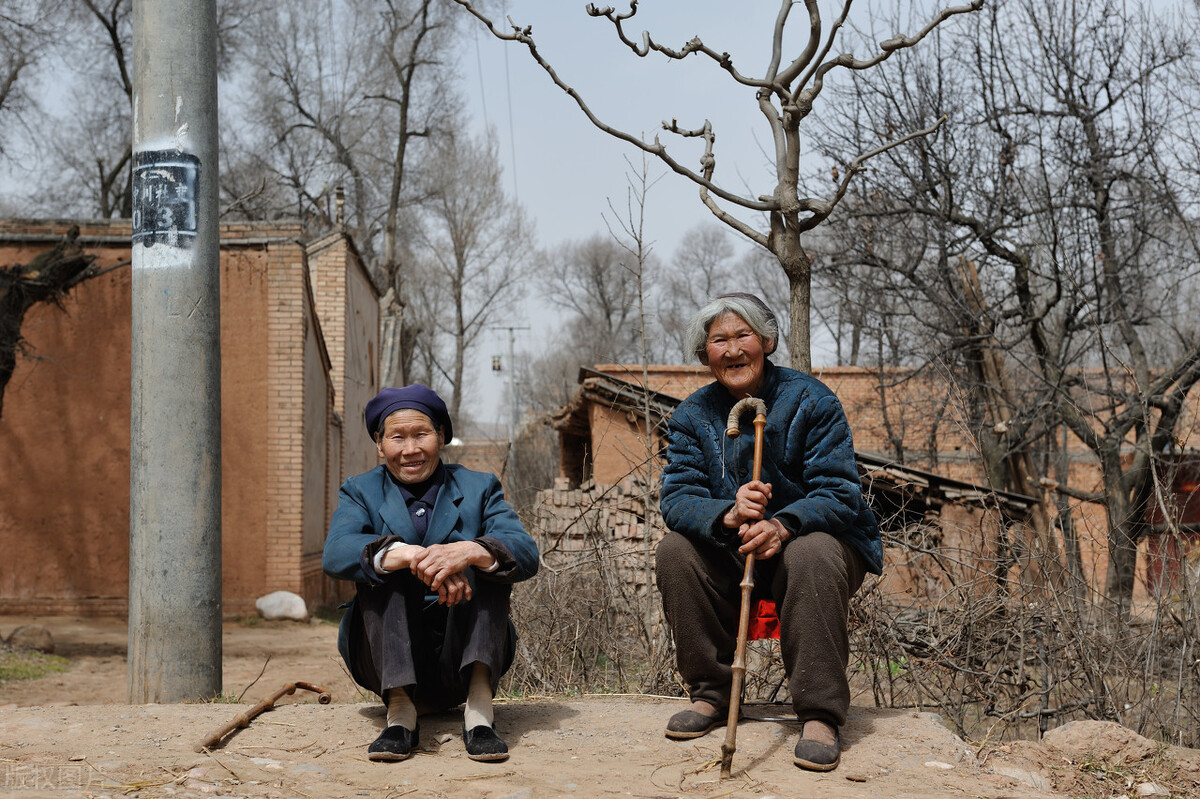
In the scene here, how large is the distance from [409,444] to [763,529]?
120 cm

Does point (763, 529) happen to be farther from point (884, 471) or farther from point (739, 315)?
point (884, 471)

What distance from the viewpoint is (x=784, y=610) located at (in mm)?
3391

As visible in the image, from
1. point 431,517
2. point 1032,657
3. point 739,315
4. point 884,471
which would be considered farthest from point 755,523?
point 884,471

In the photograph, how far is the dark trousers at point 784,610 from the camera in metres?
3.33

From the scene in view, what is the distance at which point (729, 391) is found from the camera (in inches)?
148

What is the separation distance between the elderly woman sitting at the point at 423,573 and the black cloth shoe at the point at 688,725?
564 millimetres

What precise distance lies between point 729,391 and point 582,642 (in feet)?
7.78

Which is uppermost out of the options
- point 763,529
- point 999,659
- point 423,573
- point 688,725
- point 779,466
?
point 779,466

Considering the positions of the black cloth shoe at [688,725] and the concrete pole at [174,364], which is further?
the concrete pole at [174,364]

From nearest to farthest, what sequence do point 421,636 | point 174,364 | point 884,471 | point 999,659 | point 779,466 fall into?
1. point 421,636
2. point 779,466
3. point 174,364
4. point 999,659
5. point 884,471

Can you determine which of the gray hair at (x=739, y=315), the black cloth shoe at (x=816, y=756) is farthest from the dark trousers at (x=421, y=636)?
the gray hair at (x=739, y=315)

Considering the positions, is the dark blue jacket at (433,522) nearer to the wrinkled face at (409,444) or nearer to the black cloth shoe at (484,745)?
the wrinkled face at (409,444)

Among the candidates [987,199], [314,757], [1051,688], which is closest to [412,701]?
[314,757]

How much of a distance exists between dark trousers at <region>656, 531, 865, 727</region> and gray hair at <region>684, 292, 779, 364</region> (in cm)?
71
